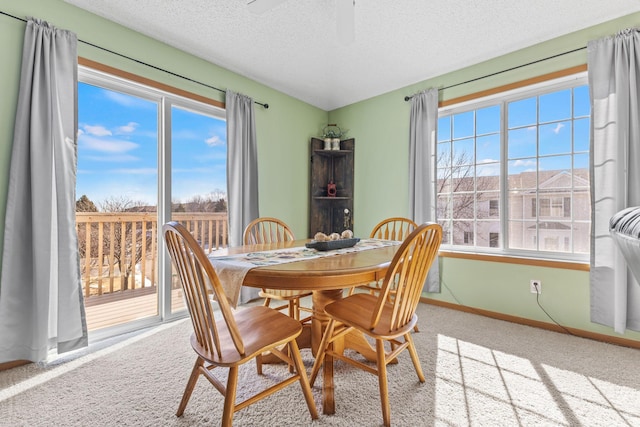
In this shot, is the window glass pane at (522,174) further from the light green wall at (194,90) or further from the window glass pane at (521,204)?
the light green wall at (194,90)

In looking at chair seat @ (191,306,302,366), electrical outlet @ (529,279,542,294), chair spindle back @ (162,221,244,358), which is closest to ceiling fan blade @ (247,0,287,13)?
chair spindle back @ (162,221,244,358)

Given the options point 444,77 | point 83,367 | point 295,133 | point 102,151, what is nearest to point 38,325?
point 83,367

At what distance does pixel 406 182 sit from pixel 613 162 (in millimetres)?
1698

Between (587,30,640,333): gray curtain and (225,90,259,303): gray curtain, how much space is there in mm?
2949

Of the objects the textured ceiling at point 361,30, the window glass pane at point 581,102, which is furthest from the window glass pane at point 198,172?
the window glass pane at point 581,102

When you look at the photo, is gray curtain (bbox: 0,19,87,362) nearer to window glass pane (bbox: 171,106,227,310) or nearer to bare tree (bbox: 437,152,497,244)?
window glass pane (bbox: 171,106,227,310)

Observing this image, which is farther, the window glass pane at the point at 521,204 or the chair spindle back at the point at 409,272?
the window glass pane at the point at 521,204

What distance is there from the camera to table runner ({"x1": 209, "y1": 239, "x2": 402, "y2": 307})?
51.8 inches

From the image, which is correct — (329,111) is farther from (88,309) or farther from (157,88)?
(88,309)

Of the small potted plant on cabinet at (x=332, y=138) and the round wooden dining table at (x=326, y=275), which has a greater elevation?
the small potted plant on cabinet at (x=332, y=138)

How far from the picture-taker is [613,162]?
2184mm

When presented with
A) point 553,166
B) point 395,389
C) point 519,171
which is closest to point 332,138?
point 519,171

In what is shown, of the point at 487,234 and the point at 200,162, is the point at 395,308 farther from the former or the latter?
the point at 200,162

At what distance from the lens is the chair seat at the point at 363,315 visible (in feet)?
4.48
